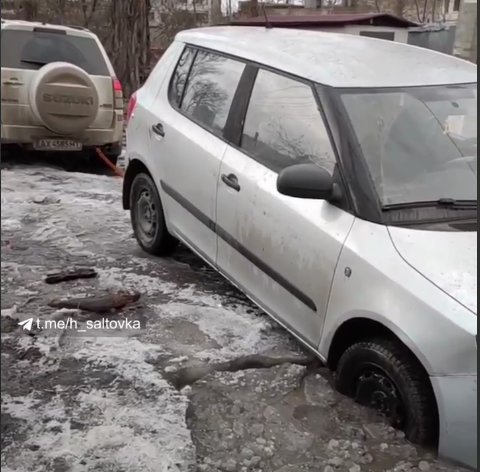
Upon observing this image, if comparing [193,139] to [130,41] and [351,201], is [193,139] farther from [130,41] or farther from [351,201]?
[351,201]

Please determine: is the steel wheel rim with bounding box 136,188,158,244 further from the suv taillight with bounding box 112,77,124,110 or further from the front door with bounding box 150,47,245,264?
the suv taillight with bounding box 112,77,124,110

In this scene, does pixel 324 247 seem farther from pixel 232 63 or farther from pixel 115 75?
pixel 115 75

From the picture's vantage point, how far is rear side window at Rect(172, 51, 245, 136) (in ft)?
13.1

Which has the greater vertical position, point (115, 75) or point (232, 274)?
point (115, 75)

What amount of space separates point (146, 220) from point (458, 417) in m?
3.01

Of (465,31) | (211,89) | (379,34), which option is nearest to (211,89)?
(211,89)

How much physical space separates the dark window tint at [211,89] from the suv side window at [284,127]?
0.25 metres

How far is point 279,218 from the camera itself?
131 inches

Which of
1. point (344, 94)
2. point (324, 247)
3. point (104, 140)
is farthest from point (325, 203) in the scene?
point (104, 140)

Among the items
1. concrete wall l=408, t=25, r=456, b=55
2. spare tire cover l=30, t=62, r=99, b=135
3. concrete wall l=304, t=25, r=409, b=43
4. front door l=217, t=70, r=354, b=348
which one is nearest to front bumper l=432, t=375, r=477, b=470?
front door l=217, t=70, r=354, b=348

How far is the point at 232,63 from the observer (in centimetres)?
404

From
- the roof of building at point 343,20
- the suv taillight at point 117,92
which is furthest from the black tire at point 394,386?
the roof of building at point 343,20

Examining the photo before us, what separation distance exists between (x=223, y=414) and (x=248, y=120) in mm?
1631

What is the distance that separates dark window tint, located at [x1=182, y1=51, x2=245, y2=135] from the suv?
60 cm
